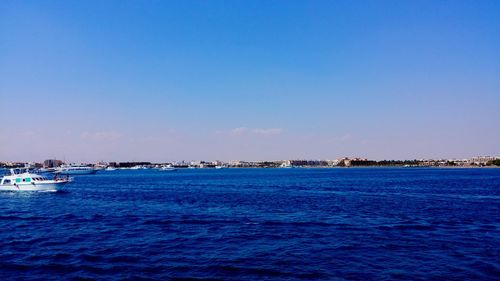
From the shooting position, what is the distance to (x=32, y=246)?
28.8m

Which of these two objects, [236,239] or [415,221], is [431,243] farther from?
[236,239]

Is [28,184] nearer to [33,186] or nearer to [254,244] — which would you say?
[33,186]

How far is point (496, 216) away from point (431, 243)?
19.7m

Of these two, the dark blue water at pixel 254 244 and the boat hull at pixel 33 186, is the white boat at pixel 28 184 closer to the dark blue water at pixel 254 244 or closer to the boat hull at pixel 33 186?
the boat hull at pixel 33 186

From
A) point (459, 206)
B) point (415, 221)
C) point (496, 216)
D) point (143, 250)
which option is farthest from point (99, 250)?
point (459, 206)

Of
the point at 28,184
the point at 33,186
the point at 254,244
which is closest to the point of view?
the point at 254,244

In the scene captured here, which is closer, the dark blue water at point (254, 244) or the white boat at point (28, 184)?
the dark blue water at point (254, 244)

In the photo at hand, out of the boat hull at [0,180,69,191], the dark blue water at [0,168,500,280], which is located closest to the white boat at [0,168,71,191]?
the boat hull at [0,180,69,191]

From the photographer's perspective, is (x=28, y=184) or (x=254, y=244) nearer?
(x=254, y=244)

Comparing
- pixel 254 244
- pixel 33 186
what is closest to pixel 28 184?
pixel 33 186

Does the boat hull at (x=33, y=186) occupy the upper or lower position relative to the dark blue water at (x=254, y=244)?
upper

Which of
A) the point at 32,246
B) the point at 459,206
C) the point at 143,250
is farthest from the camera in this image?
the point at 459,206

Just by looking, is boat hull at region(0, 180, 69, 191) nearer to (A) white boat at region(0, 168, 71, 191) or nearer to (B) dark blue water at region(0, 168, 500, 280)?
(A) white boat at region(0, 168, 71, 191)

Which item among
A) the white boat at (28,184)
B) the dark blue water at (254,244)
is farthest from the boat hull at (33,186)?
the dark blue water at (254,244)
